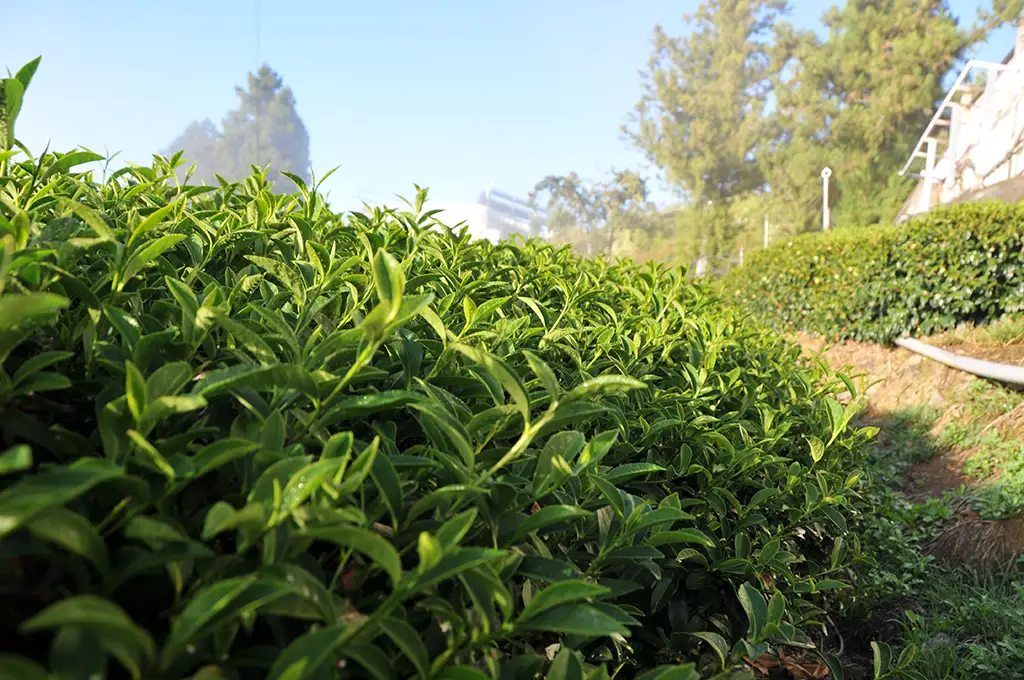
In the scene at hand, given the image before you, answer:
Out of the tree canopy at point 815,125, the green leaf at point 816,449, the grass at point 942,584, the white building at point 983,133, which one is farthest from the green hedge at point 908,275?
the tree canopy at point 815,125

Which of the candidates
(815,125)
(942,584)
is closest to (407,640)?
(942,584)

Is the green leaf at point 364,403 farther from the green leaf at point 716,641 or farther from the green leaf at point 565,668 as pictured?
the green leaf at point 716,641

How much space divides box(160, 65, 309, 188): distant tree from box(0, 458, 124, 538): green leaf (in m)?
94.1

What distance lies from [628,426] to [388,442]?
0.63m

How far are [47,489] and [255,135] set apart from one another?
118 m

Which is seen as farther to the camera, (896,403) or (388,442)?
(896,403)

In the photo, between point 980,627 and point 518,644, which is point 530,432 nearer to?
point 518,644

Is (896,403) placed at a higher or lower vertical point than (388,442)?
lower

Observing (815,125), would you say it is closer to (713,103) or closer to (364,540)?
(713,103)

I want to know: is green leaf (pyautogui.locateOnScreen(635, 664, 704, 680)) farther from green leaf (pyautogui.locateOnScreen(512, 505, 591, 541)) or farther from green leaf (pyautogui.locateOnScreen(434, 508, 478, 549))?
green leaf (pyautogui.locateOnScreen(434, 508, 478, 549))

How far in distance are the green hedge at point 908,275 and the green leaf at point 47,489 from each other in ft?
29.4

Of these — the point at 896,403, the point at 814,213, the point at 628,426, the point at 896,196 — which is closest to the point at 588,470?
the point at 628,426

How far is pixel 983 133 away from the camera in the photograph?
70.9ft

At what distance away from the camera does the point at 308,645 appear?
57 centimetres
